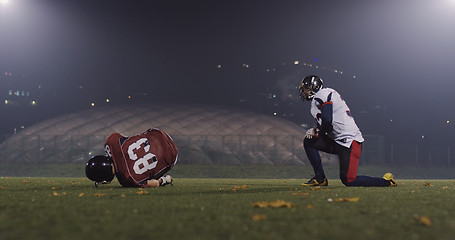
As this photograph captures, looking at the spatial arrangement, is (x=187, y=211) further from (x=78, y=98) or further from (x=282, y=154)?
(x=78, y=98)

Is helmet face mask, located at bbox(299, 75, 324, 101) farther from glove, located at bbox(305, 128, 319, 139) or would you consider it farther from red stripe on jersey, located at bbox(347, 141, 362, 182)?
red stripe on jersey, located at bbox(347, 141, 362, 182)

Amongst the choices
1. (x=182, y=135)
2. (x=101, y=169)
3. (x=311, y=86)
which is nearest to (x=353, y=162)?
(x=311, y=86)

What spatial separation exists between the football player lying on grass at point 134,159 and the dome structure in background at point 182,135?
26.4 meters

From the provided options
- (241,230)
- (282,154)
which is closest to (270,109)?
(282,154)

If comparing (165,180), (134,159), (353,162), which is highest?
(134,159)

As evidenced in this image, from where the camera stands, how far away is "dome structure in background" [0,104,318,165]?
1400 inches

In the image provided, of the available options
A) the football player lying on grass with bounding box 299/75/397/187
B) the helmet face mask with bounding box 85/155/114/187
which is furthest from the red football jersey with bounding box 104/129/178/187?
the football player lying on grass with bounding box 299/75/397/187

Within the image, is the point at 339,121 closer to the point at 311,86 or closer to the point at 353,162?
the point at 353,162

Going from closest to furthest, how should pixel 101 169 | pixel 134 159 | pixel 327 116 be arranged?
pixel 134 159, pixel 101 169, pixel 327 116

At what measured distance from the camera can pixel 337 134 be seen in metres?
9.08

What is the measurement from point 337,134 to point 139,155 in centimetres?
373

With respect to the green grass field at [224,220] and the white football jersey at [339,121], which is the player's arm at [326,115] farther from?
the green grass field at [224,220]

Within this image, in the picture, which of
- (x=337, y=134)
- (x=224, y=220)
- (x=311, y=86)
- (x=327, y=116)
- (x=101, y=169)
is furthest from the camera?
(x=311, y=86)

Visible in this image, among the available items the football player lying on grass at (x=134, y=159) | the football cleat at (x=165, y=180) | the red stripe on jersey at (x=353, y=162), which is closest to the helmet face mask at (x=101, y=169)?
the football player lying on grass at (x=134, y=159)
